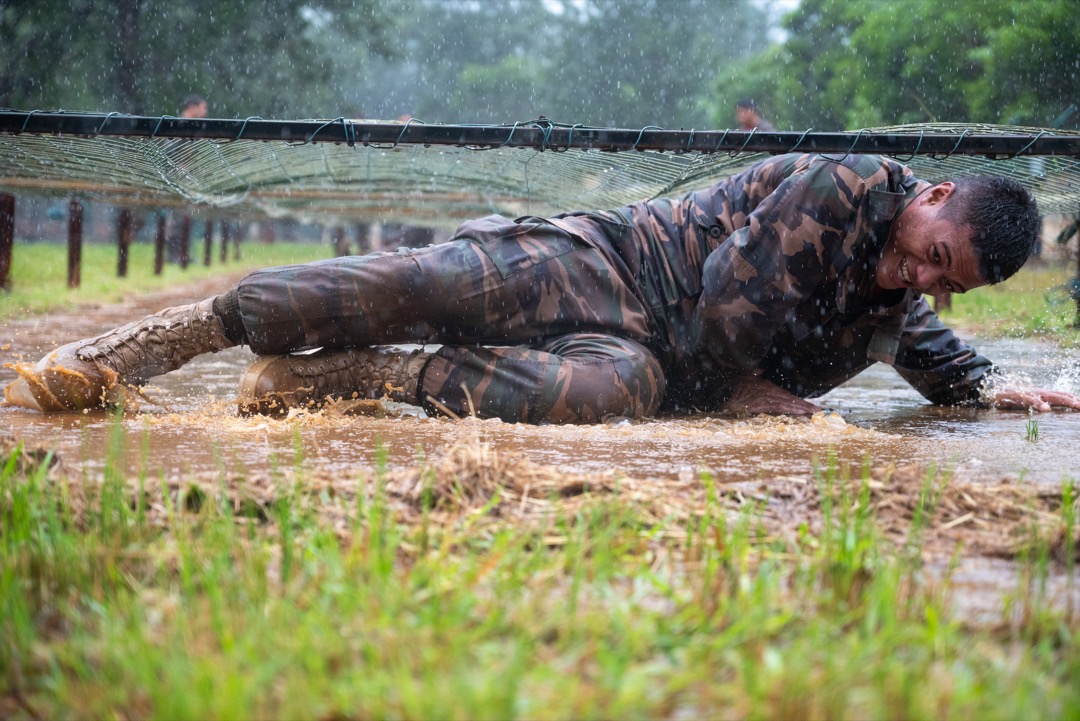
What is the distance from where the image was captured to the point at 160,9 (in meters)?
25.5

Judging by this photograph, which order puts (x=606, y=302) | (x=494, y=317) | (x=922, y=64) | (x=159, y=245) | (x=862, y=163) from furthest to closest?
(x=922, y=64) → (x=159, y=245) → (x=606, y=302) → (x=494, y=317) → (x=862, y=163)

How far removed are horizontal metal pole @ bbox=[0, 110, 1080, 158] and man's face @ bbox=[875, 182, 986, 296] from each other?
0.65 ft

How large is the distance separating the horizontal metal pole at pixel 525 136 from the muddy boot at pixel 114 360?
2.14ft

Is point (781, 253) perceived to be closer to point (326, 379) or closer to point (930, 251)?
point (930, 251)

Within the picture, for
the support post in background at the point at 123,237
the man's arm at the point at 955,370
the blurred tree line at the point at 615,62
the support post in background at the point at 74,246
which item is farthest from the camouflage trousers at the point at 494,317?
the support post in background at the point at 123,237

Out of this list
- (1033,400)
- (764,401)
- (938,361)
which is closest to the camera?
(764,401)

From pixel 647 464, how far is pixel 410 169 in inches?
151

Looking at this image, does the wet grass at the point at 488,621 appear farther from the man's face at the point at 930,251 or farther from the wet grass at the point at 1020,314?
the wet grass at the point at 1020,314

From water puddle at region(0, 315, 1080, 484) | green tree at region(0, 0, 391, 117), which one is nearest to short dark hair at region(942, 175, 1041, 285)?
water puddle at region(0, 315, 1080, 484)

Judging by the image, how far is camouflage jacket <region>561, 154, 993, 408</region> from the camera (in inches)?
138

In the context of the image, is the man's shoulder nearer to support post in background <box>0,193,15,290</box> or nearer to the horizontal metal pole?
the horizontal metal pole

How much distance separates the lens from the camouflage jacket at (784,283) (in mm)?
3514

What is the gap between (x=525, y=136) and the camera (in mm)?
3527

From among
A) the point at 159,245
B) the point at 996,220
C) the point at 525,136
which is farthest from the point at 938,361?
the point at 159,245
